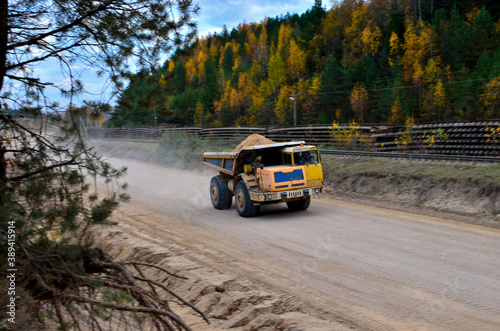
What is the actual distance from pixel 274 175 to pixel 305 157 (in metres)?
1.26

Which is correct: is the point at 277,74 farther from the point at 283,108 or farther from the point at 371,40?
the point at 371,40

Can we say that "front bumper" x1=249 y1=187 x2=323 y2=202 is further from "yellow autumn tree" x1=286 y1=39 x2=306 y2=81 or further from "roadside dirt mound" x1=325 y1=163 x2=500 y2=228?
"yellow autumn tree" x1=286 y1=39 x2=306 y2=81

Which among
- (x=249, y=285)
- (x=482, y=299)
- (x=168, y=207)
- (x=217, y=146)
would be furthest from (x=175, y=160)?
(x=482, y=299)

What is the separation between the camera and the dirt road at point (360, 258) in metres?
6.08

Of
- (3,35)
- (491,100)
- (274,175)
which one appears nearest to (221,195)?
(274,175)

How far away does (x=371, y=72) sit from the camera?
63031mm

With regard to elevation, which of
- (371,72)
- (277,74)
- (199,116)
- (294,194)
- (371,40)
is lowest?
(294,194)

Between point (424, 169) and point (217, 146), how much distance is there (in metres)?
17.2

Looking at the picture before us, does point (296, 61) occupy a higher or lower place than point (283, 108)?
higher

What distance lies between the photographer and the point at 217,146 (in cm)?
3048

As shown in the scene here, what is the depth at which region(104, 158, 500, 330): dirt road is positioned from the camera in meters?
6.08

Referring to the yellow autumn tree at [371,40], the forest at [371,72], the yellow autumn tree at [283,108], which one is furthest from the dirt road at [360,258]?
the yellow autumn tree at [371,40]

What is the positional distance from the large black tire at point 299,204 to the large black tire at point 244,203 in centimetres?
120

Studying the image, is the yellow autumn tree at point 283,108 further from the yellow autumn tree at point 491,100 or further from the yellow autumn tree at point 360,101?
the yellow autumn tree at point 491,100
